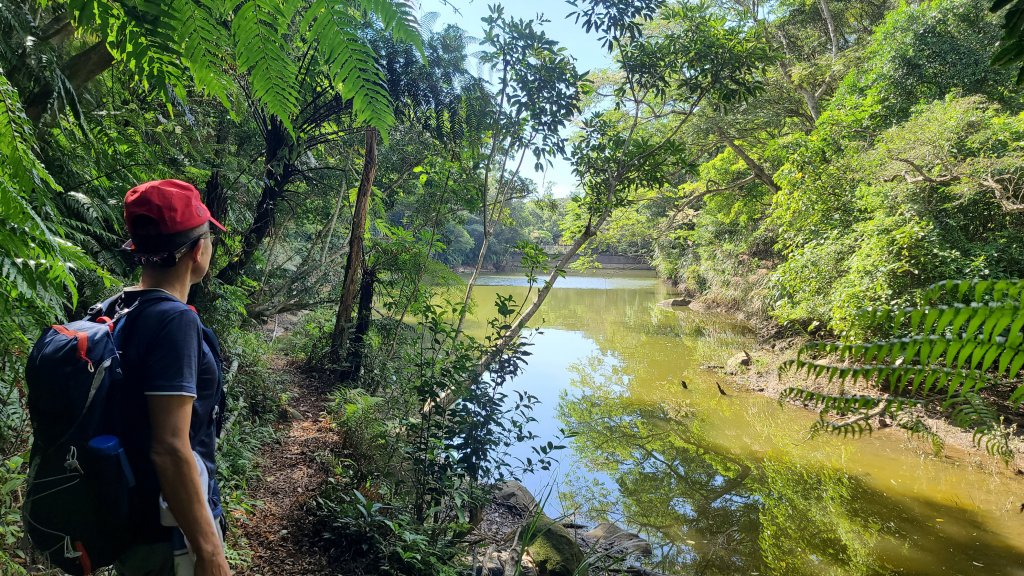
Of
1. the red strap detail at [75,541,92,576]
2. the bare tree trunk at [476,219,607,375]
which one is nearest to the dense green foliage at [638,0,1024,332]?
the bare tree trunk at [476,219,607,375]

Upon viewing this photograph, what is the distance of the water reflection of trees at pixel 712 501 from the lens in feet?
14.8

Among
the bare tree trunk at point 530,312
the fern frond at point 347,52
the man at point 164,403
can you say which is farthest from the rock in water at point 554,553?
the fern frond at point 347,52

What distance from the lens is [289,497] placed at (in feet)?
11.8

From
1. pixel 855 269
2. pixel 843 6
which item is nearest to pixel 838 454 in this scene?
pixel 855 269

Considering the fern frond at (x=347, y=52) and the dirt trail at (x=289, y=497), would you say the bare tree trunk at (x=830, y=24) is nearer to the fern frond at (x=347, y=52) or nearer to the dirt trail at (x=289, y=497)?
the dirt trail at (x=289, y=497)

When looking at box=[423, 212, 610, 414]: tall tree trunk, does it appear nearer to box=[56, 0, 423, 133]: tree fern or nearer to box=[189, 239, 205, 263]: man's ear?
box=[189, 239, 205, 263]: man's ear

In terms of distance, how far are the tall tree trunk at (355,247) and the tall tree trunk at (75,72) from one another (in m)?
3.90

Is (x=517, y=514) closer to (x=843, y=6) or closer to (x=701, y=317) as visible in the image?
(x=701, y=317)

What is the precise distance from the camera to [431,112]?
5105 mm

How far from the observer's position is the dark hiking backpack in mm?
949

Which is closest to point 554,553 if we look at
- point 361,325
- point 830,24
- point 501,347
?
point 501,347

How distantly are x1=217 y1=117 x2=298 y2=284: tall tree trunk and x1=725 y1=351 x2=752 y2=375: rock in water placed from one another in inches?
346

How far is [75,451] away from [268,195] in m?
4.40

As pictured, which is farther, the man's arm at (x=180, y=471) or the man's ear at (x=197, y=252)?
the man's ear at (x=197, y=252)
